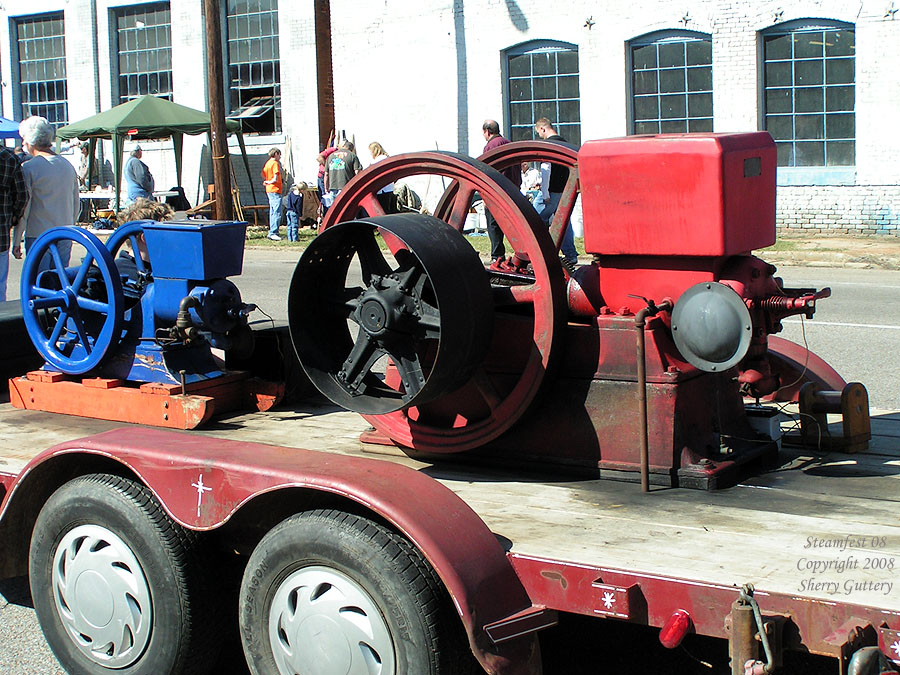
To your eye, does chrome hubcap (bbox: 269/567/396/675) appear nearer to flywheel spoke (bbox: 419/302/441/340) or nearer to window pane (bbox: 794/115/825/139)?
flywheel spoke (bbox: 419/302/441/340)

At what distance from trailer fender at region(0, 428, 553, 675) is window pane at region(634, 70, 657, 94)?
52.1ft

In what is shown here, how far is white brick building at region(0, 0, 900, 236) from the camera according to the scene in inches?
650

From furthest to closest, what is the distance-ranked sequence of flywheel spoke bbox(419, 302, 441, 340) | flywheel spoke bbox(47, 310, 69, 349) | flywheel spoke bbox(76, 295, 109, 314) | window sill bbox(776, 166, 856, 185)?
window sill bbox(776, 166, 856, 185) → flywheel spoke bbox(47, 310, 69, 349) → flywheel spoke bbox(76, 295, 109, 314) → flywheel spoke bbox(419, 302, 441, 340)

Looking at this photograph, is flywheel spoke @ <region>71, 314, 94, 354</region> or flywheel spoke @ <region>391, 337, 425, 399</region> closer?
flywheel spoke @ <region>391, 337, 425, 399</region>

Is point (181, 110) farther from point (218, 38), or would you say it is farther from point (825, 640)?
point (825, 640)

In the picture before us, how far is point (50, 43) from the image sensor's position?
27328 millimetres

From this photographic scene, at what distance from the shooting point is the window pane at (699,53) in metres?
17.6

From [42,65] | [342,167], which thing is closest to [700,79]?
[342,167]

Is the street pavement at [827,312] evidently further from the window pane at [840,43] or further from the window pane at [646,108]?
the window pane at [646,108]

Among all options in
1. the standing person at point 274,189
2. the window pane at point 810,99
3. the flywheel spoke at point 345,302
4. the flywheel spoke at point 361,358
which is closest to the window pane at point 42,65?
the standing person at point 274,189

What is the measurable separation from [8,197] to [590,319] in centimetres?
496

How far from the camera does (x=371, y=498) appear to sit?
282 cm

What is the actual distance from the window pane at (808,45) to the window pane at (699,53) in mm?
1364

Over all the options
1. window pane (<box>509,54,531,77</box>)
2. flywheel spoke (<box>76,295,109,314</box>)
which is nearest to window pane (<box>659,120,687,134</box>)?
window pane (<box>509,54,531,77</box>)
